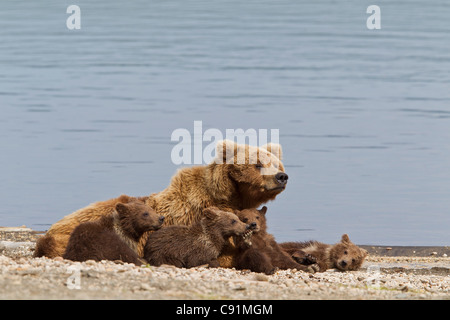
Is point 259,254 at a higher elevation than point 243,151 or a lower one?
lower

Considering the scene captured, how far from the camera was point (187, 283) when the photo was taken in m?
8.07

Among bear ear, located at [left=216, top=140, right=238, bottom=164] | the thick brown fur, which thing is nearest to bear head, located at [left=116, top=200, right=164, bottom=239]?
the thick brown fur

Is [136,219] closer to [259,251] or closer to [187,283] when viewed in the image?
[259,251]

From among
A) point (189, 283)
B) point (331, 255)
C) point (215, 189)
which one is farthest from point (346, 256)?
point (189, 283)

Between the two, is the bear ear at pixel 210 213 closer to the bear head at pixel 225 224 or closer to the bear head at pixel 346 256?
the bear head at pixel 225 224

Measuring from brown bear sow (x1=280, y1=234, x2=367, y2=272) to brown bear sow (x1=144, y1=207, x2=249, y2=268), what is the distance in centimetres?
136

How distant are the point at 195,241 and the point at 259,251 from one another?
2.31 feet

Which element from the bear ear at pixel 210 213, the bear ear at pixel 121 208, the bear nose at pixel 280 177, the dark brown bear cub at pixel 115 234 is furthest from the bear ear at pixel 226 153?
the bear ear at pixel 121 208

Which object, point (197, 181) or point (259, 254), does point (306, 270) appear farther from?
point (197, 181)

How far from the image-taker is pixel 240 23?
40.5m
